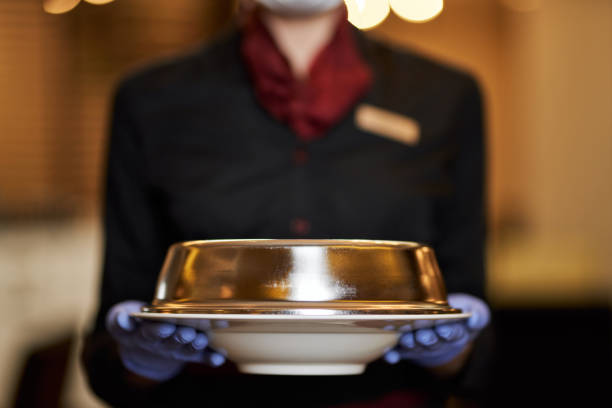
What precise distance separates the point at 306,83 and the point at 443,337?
49 cm

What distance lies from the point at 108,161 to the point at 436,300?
59 cm

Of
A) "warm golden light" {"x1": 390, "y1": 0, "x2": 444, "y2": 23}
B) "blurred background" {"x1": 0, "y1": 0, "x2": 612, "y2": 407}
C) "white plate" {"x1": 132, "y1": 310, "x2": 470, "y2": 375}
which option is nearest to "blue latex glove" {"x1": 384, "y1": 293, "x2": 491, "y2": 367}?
"white plate" {"x1": 132, "y1": 310, "x2": 470, "y2": 375}

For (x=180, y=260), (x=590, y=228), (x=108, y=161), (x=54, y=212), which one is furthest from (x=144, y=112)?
(x=590, y=228)

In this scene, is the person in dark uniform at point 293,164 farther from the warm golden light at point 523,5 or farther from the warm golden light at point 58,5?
the warm golden light at point 523,5

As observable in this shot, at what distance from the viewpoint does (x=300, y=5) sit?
0.67 metres

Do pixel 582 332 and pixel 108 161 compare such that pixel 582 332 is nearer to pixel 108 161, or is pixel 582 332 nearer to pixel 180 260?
pixel 108 161

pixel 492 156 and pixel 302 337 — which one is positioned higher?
Answer: pixel 302 337

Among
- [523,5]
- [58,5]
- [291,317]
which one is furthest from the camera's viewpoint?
[523,5]

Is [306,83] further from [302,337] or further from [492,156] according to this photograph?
[492,156]

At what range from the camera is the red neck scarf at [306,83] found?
1.00 metres

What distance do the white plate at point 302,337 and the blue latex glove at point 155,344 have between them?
11 mm

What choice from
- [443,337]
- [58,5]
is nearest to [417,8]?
[58,5]

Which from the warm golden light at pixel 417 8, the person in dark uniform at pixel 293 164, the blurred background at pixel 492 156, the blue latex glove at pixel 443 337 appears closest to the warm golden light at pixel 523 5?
the blurred background at pixel 492 156

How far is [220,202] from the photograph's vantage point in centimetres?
99
